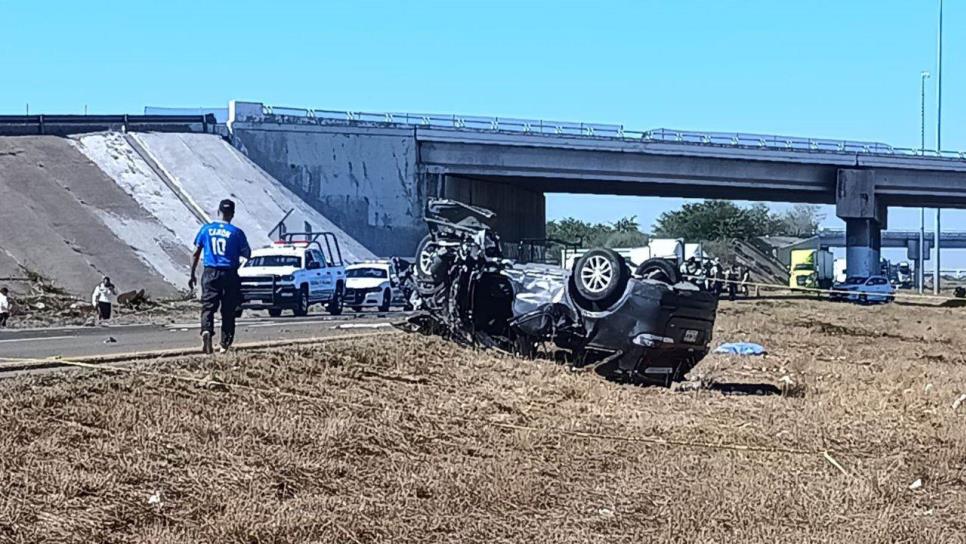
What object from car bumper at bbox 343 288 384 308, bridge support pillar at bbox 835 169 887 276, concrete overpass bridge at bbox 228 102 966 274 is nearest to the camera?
car bumper at bbox 343 288 384 308

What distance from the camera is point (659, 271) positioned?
14.4 meters

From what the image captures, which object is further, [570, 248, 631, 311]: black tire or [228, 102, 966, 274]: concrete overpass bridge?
[228, 102, 966, 274]: concrete overpass bridge

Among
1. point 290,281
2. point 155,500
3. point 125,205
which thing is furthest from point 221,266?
point 125,205

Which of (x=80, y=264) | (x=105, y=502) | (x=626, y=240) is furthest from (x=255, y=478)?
(x=626, y=240)

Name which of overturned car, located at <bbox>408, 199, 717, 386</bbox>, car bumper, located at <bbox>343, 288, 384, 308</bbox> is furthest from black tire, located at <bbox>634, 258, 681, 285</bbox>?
car bumper, located at <bbox>343, 288, 384, 308</bbox>

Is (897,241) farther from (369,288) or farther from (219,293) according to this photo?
(219,293)

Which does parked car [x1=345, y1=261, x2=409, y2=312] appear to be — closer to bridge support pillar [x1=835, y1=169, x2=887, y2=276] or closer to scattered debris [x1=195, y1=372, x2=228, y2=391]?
scattered debris [x1=195, y1=372, x2=228, y2=391]

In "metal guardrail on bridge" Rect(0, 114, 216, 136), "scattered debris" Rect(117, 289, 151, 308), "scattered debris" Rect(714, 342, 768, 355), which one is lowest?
"scattered debris" Rect(714, 342, 768, 355)

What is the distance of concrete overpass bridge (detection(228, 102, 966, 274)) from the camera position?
2249 inches

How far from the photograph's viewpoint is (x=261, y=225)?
5081cm

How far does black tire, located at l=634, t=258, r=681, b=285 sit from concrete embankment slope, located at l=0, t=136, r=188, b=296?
2571 cm

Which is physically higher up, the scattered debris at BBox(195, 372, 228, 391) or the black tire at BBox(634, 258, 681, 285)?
the black tire at BBox(634, 258, 681, 285)

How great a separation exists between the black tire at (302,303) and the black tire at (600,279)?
18889 millimetres

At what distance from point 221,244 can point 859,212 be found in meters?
58.2
